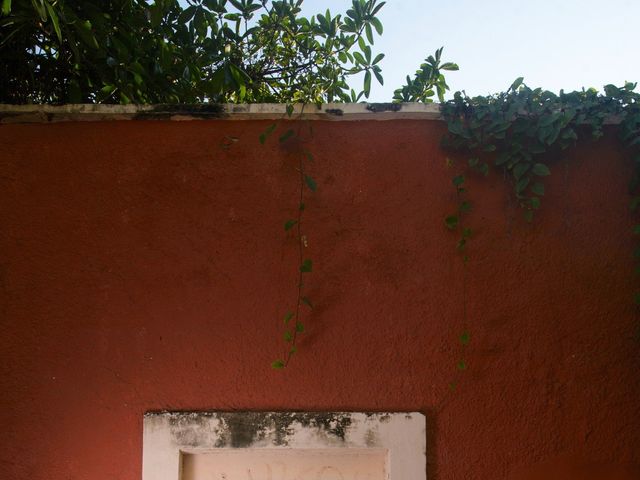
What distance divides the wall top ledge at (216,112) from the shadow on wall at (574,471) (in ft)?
4.95

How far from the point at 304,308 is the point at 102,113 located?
1205 mm

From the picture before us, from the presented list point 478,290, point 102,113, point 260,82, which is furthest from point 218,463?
point 260,82

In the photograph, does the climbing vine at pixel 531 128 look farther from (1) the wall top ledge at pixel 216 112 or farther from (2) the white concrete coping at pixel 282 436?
(2) the white concrete coping at pixel 282 436

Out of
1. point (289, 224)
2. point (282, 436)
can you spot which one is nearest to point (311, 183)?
point (289, 224)

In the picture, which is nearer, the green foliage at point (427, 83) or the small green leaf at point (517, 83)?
the small green leaf at point (517, 83)

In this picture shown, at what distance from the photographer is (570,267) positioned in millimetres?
2225

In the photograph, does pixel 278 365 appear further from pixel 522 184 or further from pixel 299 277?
pixel 522 184

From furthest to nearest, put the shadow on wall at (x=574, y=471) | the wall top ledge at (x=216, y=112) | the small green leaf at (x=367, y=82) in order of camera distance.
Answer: the small green leaf at (x=367, y=82)
the wall top ledge at (x=216, y=112)
the shadow on wall at (x=574, y=471)

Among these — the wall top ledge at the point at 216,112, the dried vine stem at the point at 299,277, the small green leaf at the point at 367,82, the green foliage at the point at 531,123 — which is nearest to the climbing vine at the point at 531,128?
the green foliage at the point at 531,123

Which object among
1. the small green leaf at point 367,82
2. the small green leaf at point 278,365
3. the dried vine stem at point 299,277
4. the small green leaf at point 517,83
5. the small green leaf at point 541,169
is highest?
the small green leaf at point 367,82

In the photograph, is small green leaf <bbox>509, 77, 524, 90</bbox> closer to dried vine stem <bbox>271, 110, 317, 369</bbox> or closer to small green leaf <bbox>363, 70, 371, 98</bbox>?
small green leaf <bbox>363, 70, 371, 98</bbox>

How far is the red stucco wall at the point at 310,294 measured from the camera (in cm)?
219

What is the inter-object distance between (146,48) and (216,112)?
2.63ft

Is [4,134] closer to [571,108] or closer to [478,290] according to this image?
[478,290]
